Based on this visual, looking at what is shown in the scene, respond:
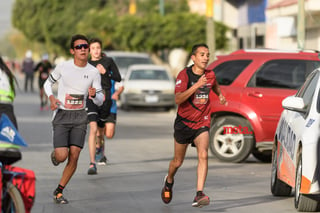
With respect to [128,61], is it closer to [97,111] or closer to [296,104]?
[97,111]

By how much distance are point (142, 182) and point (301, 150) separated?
3628 millimetres

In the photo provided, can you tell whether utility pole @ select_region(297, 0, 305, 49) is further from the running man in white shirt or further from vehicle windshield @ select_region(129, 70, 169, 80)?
the running man in white shirt

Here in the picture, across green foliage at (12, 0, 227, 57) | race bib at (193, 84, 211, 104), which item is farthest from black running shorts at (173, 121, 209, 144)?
green foliage at (12, 0, 227, 57)

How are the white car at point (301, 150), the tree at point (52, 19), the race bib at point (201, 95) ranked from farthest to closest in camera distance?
A: the tree at point (52, 19), the race bib at point (201, 95), the white car at point (301, 150)

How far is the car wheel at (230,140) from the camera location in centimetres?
1612

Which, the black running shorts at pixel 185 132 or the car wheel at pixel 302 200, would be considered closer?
the car wheel at pixel 302 200

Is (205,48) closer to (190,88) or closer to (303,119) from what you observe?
(190,88)

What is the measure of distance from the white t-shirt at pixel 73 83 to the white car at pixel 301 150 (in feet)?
7.26

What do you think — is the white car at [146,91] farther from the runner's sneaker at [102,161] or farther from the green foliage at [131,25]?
the runner's sneaker at [102,161]

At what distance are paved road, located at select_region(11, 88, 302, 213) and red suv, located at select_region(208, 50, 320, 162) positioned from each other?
0.36m

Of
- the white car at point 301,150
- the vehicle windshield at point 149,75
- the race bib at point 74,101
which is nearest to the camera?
the white car at point 301,150

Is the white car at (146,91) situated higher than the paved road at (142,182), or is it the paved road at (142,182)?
the paved road at (142,182)

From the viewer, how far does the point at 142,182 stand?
→ 13461mm

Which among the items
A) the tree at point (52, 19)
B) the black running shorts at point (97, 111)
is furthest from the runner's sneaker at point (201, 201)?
the tree at point (52, 19)
